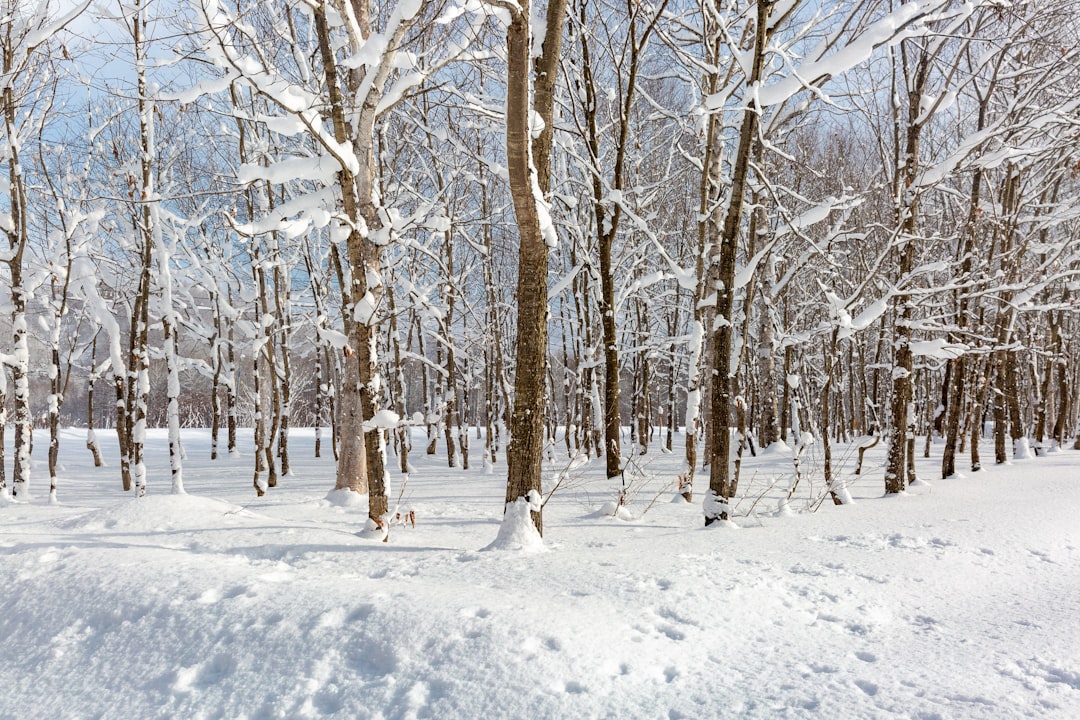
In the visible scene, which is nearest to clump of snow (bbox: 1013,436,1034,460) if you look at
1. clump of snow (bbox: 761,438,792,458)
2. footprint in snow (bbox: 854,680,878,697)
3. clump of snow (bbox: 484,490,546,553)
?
clump of snow (bbox: 761,438,792,458)

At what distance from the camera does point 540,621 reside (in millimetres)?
2771

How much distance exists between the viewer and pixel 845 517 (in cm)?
557

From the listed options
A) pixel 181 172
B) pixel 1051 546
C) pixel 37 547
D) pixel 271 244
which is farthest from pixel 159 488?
pixel 1051 546

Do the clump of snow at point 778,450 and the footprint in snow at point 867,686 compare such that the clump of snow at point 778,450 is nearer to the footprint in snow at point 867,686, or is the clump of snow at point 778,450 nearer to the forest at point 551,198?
the forest at point 551,198

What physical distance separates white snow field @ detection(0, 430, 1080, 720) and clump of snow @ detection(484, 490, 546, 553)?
7.8 inches

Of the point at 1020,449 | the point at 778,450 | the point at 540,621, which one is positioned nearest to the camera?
the point at 540,621

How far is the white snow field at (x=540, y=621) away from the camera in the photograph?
7.74ft

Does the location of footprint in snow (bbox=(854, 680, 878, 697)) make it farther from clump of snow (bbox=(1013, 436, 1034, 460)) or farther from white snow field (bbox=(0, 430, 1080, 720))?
clump of snow (bbox=(1013, 436, 1034, 460))

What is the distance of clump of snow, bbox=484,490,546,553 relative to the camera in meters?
4.11

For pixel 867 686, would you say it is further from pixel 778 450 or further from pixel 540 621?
pixel 778 450

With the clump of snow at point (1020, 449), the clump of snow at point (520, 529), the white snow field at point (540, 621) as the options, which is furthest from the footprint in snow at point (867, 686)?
the clump of snow at point (1020, 449)

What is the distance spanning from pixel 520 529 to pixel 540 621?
54.8 inches

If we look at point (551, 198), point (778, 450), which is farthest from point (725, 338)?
point (778, 450)

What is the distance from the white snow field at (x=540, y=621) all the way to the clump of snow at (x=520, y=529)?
197 millimetres
